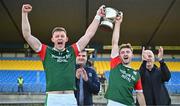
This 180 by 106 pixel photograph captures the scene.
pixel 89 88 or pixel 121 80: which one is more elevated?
pixel 121 80

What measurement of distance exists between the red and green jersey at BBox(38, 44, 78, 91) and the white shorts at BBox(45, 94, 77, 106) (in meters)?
0.08

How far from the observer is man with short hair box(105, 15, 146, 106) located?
4.54 metres

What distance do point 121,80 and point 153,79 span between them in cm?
108

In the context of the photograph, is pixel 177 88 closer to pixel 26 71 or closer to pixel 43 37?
pixel 43 37

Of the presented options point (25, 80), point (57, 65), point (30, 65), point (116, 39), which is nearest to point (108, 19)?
point (116, 39)

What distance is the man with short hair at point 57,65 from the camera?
4.07m

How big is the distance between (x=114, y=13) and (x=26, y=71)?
18273mm

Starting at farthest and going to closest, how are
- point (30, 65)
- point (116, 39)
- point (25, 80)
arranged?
1. point (30, 65)
2. point (25, 80)
3. point (116, 39)

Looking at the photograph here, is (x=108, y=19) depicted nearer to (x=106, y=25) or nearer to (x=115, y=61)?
(x=106, y=25)

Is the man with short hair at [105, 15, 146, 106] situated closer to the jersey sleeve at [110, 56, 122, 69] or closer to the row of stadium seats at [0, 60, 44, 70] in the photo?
the jersey sleeve at [110, 56, 122, 69]

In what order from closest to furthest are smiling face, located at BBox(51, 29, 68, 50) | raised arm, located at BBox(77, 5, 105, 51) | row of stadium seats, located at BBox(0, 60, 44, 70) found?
smiling face, located at BBox(51, 29, 68, 50) < raised arm, located at BBox(77, 5, 105, 51) < row of stadium seats, located at BBox(0, 60, 44, 70)

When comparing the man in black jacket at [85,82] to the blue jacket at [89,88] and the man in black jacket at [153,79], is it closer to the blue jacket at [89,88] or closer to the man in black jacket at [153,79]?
the blue jacket at [89,88]

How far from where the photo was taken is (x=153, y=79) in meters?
5.54

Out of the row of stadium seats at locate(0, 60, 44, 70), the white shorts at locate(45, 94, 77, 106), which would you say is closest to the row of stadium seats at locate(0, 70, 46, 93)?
the row of stadium seats at locate(0, 60, 44, 70)
